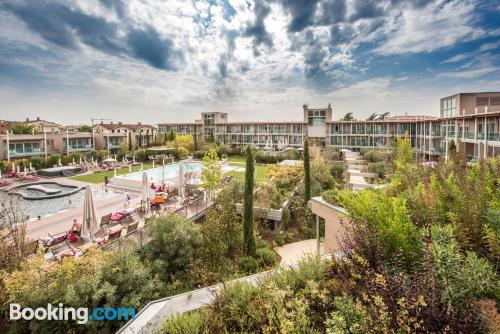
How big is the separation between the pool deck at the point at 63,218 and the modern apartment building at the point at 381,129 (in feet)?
75.2

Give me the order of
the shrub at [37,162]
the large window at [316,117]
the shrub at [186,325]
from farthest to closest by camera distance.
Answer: the large window at [316,117] → the shrub at [37,162] → the shrub at [186,325]

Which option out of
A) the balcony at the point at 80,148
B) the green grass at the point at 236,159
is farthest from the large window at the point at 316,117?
the balcony at the point at 80,148

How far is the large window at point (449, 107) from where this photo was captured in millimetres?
32156

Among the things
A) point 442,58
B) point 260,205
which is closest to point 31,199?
point 260,205

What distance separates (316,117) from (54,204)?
44844mm

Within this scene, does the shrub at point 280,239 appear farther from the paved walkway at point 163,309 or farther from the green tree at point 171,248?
the paved walkway at point 163,309

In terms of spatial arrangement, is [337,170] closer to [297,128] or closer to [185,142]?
[297,128]

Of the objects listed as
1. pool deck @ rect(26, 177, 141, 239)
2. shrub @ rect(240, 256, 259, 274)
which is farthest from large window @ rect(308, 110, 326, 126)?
shrub @ rect(240, 256, 259, 274)

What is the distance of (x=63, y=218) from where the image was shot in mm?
15906

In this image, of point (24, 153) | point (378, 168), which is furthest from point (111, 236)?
point (24, 153)

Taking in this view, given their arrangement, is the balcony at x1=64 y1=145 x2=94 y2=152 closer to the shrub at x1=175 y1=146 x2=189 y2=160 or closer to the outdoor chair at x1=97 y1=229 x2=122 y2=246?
the shrub at x1=175 y1=146 x2=189 y2=160

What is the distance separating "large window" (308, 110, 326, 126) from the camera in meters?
50.8

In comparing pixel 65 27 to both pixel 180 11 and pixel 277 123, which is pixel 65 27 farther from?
pixel 277 123

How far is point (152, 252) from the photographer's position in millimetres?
10094
